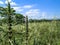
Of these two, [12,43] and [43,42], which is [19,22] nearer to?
[12,43]

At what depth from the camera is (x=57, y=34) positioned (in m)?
9.94

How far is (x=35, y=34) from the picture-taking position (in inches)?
311

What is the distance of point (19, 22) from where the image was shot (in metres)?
6.75

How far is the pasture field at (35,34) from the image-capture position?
6.68 meters

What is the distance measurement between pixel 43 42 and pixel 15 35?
217 centimetres

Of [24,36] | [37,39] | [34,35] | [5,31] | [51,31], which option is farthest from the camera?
[51,31]

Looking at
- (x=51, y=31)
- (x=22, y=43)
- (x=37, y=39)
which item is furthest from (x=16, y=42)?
(x=51, y=31)

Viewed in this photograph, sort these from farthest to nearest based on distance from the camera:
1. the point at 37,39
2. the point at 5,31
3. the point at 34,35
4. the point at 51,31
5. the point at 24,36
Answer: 1. the point at 51,31
2. the point at 37,39
3. the point at 34,35
4. the point at 24,36
5. the point at 5,31

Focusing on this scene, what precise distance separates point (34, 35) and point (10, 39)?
1.37m

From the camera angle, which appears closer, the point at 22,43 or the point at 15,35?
the point at 15,35

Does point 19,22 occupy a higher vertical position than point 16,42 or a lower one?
higher

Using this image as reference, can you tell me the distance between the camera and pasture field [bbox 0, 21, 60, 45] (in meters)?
6.68

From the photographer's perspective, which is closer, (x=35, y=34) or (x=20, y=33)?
(x=20, y=33)

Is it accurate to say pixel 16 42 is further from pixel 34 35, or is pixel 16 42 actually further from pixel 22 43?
pixel 34 35
